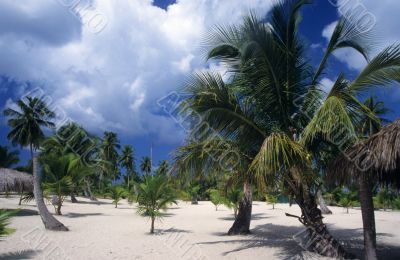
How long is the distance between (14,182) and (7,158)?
12.1 meters

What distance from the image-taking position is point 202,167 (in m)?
8.66

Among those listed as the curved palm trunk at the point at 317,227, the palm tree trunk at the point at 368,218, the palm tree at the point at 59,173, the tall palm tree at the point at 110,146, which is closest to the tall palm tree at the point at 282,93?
the curved palm trunk at the point at 317,227

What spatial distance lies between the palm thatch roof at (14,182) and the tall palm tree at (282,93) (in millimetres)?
14010

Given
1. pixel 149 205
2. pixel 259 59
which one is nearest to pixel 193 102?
pixel 259 59

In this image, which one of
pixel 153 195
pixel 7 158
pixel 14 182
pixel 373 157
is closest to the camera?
pixel 373 157

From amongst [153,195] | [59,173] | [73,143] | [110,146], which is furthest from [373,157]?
[110,146]

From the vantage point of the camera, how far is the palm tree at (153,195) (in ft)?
39.9

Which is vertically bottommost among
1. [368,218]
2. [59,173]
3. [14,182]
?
[368,218]

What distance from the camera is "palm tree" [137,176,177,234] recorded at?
1217 centimetres

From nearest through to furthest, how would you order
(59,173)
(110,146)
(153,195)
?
(153,195)
(59,173)
(110,146)

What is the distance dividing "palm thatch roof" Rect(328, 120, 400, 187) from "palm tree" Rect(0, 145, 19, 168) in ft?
91.8

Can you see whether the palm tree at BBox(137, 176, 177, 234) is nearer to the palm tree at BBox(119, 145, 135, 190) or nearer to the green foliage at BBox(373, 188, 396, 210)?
the green foliage at BBox(373, 188, 396, 210)

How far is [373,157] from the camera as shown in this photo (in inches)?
262

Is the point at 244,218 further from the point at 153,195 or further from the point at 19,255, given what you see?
the point at 19,255
